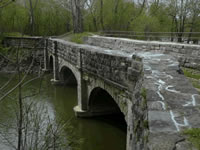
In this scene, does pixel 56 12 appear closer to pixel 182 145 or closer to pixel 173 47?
pixel 173 47

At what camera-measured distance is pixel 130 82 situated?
5.68 metres

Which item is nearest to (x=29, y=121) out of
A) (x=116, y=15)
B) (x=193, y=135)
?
(x=193, y=135)

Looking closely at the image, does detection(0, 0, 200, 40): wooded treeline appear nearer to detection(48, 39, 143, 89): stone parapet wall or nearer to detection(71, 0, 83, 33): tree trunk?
detection(71, 0, 83, 33): tree trunk

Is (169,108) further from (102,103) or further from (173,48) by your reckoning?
(102,103)

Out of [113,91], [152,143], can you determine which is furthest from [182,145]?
[113,91]

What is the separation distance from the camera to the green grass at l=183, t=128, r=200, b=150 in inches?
68.4

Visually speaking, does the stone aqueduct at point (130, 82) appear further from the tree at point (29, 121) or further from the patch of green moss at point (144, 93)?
the tree at point (29, 121)

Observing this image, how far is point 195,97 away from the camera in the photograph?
2.66m

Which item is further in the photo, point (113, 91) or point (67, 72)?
point (67, 72)

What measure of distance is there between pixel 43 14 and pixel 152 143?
99.2ft

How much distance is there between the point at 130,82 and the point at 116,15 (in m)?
21.6

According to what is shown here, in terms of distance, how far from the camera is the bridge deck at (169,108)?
5.91ft

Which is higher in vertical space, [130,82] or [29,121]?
[130,82]

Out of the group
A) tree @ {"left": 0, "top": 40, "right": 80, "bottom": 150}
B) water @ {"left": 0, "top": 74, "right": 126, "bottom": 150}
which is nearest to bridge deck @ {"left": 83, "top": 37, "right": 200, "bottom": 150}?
tree @ {"left": 0, "top": 40, "right": 80, "bottom": 150}
